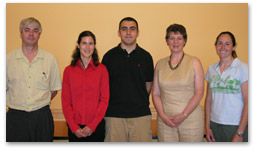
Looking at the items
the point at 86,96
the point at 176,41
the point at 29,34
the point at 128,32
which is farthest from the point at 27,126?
the point at 176,41

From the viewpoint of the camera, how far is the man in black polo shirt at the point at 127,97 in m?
2.00

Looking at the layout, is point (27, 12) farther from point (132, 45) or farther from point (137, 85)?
point (137, 85)

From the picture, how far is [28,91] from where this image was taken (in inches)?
74.0

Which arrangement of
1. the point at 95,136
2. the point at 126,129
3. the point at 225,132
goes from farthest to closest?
1. the point at 126,129
2. the point at 95,136
3. the point at 225,132

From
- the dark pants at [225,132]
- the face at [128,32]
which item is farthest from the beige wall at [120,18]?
the dark pants at [225,132]

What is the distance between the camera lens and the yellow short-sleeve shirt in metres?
1.88

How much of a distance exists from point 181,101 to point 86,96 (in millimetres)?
901

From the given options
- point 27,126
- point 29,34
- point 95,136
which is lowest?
point 95,136

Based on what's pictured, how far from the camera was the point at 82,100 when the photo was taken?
188cm

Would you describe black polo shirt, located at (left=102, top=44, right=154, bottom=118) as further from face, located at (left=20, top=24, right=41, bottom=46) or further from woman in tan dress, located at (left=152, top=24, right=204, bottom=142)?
face, located at (left=20, top=24, right=41, bottom=46)

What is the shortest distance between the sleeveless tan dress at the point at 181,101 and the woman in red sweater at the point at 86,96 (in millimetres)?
588

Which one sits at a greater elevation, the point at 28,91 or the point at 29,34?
the point at 29,34

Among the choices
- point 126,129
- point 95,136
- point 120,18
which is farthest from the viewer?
point 120,18

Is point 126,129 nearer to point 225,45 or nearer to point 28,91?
point 28,91
